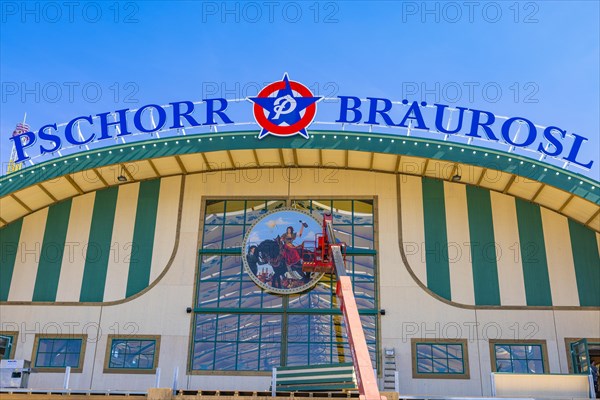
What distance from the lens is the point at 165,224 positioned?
91.3 feet

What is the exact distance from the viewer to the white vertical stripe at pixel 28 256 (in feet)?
88.7

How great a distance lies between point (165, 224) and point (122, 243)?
5.67 feet

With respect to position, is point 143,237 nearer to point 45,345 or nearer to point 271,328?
point 45,345

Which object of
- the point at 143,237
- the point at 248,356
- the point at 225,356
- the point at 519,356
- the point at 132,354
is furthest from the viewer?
the point at 143,237

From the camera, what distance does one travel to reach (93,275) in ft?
88.8

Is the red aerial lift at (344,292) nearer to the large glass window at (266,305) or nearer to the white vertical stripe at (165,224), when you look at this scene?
the large glass window at (266,305)

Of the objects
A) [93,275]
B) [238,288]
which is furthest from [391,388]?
[93,275]

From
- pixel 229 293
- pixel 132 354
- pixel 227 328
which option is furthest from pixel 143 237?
pixel 227 328

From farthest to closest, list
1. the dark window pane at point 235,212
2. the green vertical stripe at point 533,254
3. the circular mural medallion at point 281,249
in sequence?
the dark window pane at point 235,212
the circular mural medallion at point 281,249
the green vertical stripe at point 533,254

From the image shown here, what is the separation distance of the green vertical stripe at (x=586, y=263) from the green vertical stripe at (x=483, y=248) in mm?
2878

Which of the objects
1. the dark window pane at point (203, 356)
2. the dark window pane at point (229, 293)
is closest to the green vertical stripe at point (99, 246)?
the dark window pane at point (203, 356)

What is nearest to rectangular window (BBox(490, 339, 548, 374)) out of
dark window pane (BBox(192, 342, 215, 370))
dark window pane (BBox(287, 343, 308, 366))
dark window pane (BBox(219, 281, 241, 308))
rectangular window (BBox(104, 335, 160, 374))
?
dark window pane (BBox(287, 343, 308, 366))

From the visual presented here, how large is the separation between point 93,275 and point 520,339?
50.6 feet

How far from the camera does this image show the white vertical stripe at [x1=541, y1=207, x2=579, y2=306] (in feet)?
85.1
